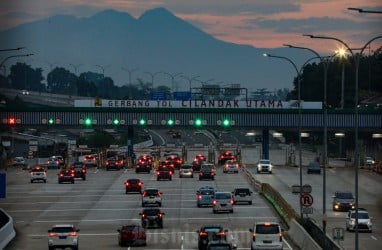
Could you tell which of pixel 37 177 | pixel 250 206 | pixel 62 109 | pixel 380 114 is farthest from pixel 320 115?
pixel 250 206

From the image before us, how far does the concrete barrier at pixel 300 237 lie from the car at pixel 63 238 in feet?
35.5

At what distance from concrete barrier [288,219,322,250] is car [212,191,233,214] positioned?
12.4 meters

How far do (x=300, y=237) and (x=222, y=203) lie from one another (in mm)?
19383

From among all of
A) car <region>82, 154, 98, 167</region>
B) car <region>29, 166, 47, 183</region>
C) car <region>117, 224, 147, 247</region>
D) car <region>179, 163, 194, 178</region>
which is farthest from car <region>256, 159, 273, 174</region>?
car <region>117, 224, 147, 247</region>

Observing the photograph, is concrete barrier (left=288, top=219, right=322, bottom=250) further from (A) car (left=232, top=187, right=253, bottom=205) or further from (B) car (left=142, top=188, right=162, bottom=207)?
(B) car (left=142, top=188, right=162, bottom=207)

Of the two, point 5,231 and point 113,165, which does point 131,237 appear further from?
point 113,165

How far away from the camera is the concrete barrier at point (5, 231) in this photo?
183 feet

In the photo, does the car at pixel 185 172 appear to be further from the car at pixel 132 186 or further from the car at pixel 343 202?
the car at pixel 343 202

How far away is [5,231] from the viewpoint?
190 ft

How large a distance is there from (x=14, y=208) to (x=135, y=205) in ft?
28.4

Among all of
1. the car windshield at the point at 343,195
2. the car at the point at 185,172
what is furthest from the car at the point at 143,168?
the car windshield at the point at 343,195

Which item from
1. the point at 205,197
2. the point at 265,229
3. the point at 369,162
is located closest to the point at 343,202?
the point at 205,197

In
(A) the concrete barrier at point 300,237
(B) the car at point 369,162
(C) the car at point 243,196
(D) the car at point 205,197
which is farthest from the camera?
(B) the car at point 369,162

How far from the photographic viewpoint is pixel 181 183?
344 feet
